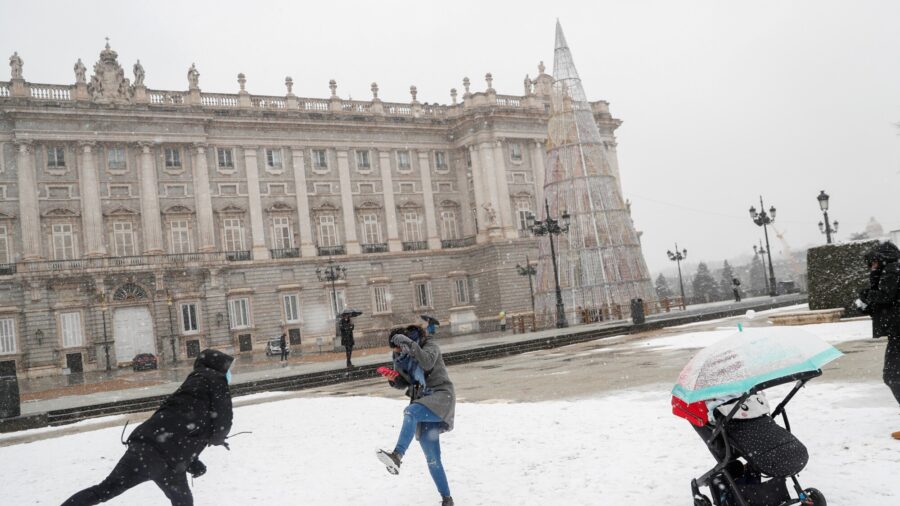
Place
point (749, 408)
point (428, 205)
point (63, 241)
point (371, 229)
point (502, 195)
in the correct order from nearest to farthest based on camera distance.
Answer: point (749, 408), point (63, 241), point (371, 229), point (502, 195), point (428, 205)

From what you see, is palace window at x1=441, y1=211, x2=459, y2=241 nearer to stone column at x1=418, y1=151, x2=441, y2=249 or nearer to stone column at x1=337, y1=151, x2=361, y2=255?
stone column at x1=418, y1=151, x2=441, y2=249

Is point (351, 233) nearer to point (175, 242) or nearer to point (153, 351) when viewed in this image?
point (175, 242)

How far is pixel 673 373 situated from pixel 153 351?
33.0 m

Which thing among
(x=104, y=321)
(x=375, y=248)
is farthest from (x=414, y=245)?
(x=104, y=321)

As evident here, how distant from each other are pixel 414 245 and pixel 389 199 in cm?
349

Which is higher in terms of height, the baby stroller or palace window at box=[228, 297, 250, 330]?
palace window at box=[228, 297, 250, 330]

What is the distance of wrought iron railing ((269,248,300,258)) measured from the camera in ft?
140

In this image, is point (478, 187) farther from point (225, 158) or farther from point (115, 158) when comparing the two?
point (115, 158)

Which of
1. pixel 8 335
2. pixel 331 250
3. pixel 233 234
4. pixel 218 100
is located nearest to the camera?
pixel 8 335

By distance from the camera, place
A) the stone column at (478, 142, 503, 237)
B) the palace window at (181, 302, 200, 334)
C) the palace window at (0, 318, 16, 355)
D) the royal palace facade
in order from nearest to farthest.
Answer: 1. the palace window at (0, 318, 16, 355)
2. the royal palace facade
3. the palace window at (181, 302, 200, 334)
4. the stone column at (478, 142, 503, 237)

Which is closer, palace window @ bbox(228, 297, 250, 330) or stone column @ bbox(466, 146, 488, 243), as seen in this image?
palace window @ bbox(228, 297, 250, 330)

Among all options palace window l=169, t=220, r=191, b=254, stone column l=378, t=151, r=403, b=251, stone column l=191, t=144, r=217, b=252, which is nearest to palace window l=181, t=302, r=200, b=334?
palace window l=169, t=220, r=191, b=254

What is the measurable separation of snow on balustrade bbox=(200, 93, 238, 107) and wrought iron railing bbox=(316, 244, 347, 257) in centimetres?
1012

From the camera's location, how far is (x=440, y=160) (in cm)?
4894
